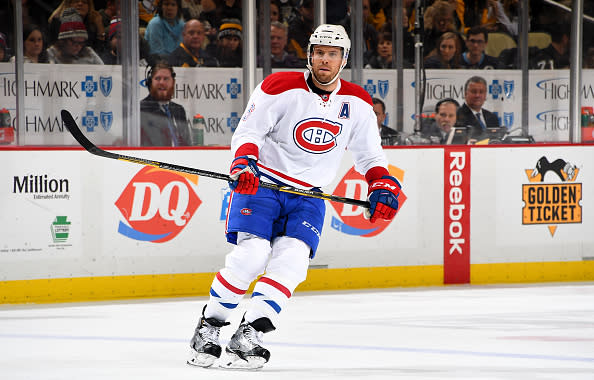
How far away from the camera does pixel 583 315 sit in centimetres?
409

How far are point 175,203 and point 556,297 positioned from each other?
192 cm

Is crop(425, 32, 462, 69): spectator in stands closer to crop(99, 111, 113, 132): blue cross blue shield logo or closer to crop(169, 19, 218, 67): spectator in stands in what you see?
crop(169, 19, 218, 67): spectator in stands

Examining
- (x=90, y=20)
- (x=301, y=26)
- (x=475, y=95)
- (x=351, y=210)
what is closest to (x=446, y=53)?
(x=475, y=95)

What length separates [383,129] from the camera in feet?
17.1

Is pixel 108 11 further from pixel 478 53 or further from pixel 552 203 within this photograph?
pixel 552 203

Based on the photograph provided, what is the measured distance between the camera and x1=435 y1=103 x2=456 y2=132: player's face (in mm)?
5367

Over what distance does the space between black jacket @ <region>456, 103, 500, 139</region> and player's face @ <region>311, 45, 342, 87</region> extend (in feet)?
8.32

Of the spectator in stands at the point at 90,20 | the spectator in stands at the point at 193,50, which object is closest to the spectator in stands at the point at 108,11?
the spectator in stands at the point at 90,20

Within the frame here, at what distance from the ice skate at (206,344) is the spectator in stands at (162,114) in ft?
6.61

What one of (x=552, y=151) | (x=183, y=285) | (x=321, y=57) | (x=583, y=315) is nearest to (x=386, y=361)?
(x=321, y=57)

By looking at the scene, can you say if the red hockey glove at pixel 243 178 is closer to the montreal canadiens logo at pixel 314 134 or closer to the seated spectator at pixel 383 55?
the montreal canadiens logo at pixel 314 134

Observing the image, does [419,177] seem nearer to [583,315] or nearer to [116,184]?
[583,315]

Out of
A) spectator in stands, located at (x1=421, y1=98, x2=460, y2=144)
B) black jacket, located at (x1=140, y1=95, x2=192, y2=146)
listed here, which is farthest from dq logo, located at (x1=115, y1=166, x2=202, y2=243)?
spectator in stands, located at (x1=421, y1=98, x2=460, y2=144)

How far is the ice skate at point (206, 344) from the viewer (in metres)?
2.95
